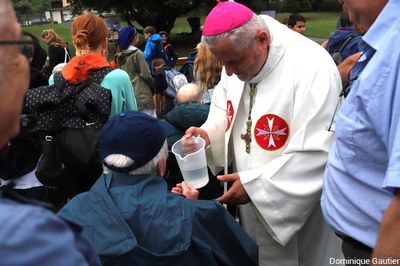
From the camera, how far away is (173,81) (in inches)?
262

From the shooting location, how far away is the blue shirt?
1.21 metres

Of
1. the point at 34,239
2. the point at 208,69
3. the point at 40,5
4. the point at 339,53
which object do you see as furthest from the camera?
the point at 40,5

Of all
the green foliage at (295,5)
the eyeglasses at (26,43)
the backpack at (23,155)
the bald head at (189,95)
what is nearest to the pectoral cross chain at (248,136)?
the bald head at (189,95)

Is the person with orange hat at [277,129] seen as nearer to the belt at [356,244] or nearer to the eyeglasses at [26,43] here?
the belt at [356,244]

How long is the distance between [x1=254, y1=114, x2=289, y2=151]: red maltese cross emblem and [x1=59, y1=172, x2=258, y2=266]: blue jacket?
22.6 inches

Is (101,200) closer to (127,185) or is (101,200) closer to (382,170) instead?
(127,185)

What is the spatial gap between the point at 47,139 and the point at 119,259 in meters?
1.57

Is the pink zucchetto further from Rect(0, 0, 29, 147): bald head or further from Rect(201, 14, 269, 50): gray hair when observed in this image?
Rect(0, 0, 29, 147): bald head

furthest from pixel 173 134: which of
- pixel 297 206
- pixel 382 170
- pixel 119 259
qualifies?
pixel 382 170

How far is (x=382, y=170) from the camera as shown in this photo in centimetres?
137

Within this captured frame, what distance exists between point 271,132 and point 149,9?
71.8ft

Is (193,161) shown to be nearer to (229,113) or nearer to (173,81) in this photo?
(229,113)

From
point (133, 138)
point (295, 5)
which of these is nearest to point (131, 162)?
point (133, 138)

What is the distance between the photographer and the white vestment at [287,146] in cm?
227
